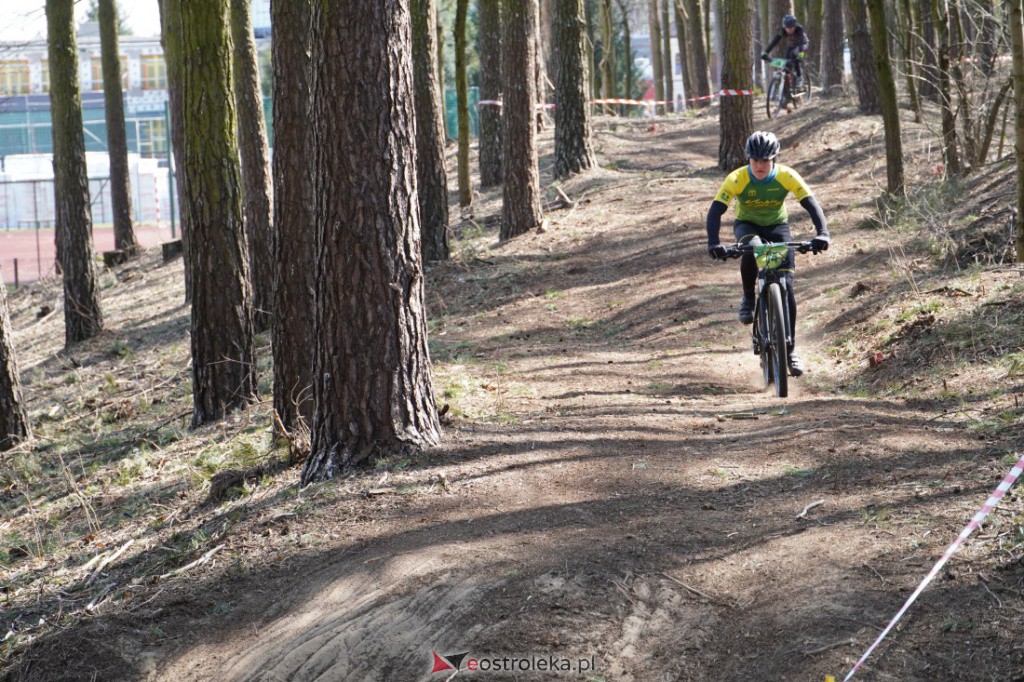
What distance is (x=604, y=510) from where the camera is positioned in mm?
5957

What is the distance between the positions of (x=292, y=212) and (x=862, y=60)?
15426 millimetres

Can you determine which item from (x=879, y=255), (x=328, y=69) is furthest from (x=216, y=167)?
(x=879, y=255)

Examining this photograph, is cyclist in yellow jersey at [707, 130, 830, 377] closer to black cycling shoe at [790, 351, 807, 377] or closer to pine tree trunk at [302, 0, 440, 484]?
black cycling shoe at [790, 351, 807, 377]

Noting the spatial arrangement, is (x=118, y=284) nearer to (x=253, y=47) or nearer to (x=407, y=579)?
(x=253, y=47)

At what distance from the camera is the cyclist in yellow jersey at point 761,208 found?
27.6ft

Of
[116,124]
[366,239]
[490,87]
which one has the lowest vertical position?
[366,239]

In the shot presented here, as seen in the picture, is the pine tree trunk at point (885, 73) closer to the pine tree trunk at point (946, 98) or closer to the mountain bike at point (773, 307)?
the pine tree trunk at point (946, 98)

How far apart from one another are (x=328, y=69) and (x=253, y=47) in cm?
625

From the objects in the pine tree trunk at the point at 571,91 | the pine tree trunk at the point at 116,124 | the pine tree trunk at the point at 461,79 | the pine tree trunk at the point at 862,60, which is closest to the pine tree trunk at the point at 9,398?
the pine tree trunk at the point at 461,79

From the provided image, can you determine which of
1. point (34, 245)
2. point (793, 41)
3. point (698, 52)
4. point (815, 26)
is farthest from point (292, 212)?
point (34, 245)

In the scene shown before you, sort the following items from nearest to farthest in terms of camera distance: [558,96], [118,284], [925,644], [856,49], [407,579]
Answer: [925,644] → [407,579] → [558,96] → [856,49] → [118,284]

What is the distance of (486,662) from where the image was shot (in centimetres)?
442

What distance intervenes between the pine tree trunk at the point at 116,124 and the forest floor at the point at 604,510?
11.5m

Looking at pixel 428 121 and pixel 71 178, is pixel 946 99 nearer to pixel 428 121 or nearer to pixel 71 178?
pixel 428 121
